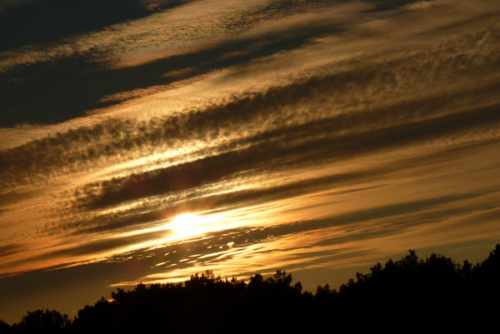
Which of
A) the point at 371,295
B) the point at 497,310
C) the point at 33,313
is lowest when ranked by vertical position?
the point at 497,310

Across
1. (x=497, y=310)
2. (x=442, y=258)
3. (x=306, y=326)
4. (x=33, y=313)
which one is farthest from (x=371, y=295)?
(x=33, y=313)

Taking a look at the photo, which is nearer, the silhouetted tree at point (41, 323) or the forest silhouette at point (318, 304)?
→ the forest silhouette at point (318, 304)

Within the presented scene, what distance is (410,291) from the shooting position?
75125 millimetres

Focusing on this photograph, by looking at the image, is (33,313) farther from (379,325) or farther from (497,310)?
(497,310)

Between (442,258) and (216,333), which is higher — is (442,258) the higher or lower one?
the higher one

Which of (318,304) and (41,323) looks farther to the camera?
(41,323)

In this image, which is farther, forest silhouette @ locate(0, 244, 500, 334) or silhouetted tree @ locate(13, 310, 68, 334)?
silhouetted tree @ locate(13, 310, 68, 334)

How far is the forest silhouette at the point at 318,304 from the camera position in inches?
2635

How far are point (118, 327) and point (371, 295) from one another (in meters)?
30.5

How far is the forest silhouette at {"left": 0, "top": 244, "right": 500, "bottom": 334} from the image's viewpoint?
66938mm

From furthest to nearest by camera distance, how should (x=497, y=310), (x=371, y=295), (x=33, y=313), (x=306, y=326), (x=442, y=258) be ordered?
Answer: (x=33, y=313) < (x=442, y=258) < (x=371, y=295) < (x=306, y=326) < (x=497, y=310)

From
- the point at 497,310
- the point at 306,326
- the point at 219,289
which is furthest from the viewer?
the point at 219,289

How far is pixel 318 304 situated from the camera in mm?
76625

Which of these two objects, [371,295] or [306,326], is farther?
[371,295]
